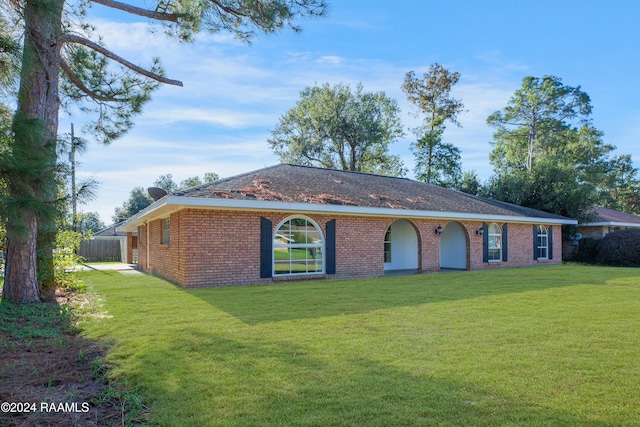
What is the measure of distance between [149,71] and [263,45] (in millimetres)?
3201

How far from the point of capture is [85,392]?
378 cm

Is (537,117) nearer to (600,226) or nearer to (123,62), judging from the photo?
(600,226)

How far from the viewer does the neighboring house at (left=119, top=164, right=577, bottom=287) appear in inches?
428

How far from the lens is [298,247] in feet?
40.5

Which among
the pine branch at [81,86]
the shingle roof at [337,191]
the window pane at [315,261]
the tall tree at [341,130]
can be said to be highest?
the tall tree at [341,130]

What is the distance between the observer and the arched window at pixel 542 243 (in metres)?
19.3

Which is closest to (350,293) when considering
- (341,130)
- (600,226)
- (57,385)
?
(57,385)

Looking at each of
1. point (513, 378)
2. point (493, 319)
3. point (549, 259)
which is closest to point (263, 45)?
point (493, 319)

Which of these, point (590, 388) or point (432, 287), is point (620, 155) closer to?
point (432, 287)

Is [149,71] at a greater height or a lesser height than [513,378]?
greater

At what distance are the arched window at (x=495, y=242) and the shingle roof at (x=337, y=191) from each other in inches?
29.3

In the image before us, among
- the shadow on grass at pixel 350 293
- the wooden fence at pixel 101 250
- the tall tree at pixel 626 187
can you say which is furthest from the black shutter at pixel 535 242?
the tall tree at pixel 626 187

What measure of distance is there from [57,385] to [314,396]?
101 inches

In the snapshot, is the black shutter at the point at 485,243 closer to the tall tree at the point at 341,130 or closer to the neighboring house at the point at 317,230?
the neighboring house at the point at 317,230
